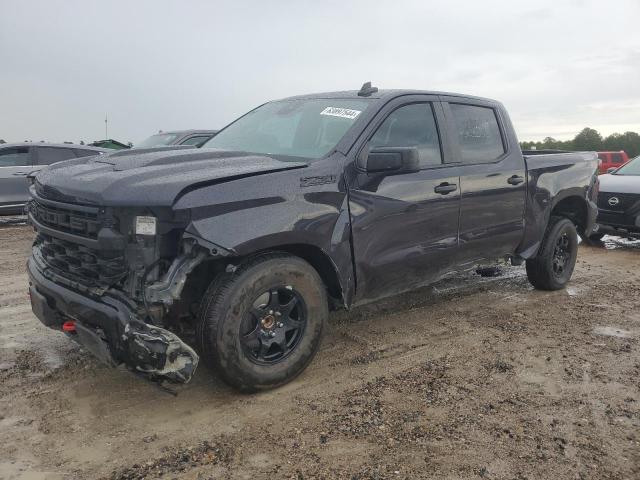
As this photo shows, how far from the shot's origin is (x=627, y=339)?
15.2 feet

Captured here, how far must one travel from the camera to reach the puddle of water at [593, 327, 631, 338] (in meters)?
4.73

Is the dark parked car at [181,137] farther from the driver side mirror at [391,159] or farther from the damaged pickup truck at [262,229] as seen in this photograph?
the driver side mirror at [391,159]

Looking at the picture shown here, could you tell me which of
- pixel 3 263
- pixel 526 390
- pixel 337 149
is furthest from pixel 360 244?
pixel 3 263

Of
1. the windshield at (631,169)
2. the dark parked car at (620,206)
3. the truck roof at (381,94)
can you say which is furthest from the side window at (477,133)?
the windshield at (631,169)

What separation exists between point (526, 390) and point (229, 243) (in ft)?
6.87

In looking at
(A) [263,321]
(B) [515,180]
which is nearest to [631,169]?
(B) [515,180]

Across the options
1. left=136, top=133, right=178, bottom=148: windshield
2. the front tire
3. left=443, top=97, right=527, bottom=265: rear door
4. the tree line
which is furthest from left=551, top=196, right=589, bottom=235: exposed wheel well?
the tree line

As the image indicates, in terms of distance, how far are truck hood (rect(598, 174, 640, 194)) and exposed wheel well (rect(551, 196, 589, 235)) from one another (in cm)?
314

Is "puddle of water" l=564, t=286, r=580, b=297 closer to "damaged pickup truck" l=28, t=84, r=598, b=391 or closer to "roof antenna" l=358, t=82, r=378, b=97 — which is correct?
"damaged pickup truck" l=28, t=84, r=598, b=391

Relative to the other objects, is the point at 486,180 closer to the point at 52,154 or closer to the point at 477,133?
the point at 477,133

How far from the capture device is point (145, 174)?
10.5 ft

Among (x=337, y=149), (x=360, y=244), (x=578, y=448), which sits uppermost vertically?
(x=337, y=149)

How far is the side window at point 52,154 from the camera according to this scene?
11141 millimetres

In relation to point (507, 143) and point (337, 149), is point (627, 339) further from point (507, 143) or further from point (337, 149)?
point (337, 149)
